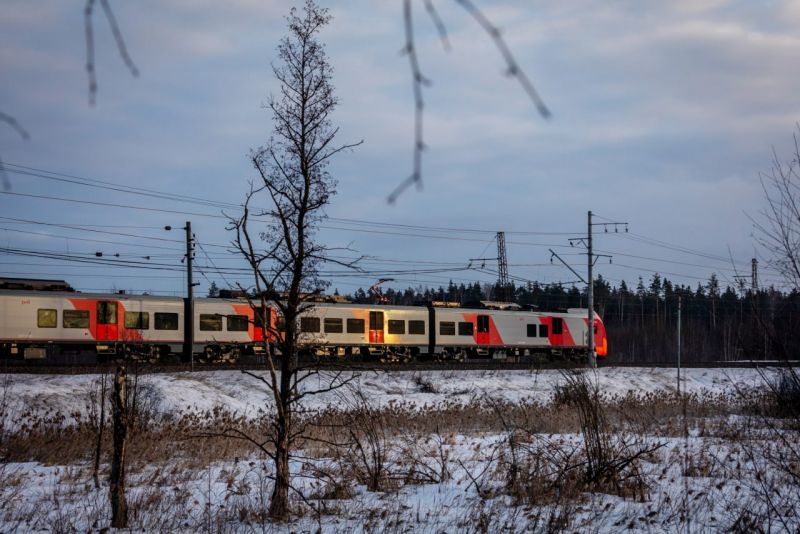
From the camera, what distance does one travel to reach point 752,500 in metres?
9.50

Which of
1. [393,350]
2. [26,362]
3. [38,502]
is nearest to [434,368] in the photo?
[393,350]

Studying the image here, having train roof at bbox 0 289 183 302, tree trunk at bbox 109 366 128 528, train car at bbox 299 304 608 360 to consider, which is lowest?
tree trunk at bbox 109 366 128 528

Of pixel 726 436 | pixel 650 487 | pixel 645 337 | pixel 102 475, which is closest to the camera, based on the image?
pixel 650 487

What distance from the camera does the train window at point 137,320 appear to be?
1202 inches

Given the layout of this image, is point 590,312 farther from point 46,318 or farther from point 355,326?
point 46,318

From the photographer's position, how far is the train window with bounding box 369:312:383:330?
119 feet

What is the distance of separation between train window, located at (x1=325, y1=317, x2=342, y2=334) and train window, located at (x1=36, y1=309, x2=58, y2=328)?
422 inches

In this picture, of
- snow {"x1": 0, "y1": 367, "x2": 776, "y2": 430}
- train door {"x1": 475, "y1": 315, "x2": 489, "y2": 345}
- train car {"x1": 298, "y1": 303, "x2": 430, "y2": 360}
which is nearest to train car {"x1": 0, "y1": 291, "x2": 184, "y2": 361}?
snow {"x1": 0, "y1": 367, "x2": 776, "y2": 430}

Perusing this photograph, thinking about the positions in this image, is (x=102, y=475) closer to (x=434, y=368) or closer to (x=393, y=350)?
(x=434, y=368)

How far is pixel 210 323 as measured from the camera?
32719mm

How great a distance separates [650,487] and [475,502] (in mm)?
2257

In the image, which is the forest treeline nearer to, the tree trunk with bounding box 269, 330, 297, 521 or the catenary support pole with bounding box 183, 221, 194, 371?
the catenary support pole with bounding box 183, 221, 194, 371

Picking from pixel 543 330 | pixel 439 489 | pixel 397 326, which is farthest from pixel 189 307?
pixel 439 489

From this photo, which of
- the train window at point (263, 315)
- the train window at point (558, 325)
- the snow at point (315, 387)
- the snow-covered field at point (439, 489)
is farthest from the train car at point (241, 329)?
the train window at point (263, 315)
